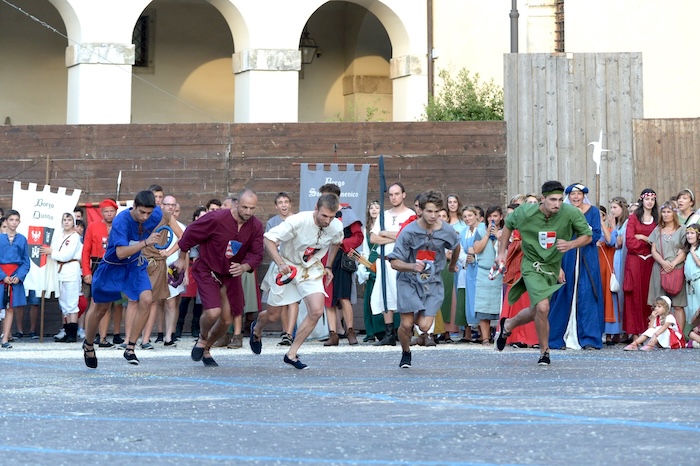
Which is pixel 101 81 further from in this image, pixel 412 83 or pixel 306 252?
pixel 306 252

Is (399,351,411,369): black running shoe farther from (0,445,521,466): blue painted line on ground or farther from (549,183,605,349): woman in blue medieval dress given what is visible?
(0,445,521,466): blue painted line on ground

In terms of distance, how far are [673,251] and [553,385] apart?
648 centimetres

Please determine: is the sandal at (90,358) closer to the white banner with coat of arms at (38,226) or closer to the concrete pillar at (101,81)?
the white banner with coat of arms at (38,226)

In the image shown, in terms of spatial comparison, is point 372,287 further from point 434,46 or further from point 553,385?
point 434,46

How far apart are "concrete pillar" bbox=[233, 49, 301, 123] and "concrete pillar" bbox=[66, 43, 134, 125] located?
92.9 inches

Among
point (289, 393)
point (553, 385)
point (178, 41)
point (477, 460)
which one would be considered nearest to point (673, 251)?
point (553, 385)

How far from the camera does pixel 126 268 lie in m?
12.9

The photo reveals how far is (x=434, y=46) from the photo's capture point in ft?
90.6

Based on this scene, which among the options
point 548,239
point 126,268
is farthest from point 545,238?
point 126,268

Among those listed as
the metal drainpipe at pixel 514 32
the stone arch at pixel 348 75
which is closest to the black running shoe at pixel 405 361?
the metal drainpipe at pixel 514 32

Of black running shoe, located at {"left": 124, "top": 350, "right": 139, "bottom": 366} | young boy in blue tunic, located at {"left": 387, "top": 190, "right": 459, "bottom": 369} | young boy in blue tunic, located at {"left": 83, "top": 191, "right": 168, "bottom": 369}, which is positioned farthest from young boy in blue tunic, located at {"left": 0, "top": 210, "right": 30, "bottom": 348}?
young boy in blue tunic, located at {"left": 387, "top": 190, "right": 459, "bottom": 369}

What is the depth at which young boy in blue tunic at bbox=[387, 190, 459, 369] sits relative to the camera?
12625mm

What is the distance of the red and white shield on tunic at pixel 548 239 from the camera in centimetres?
1322

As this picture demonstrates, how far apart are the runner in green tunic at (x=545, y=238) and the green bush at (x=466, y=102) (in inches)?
414
